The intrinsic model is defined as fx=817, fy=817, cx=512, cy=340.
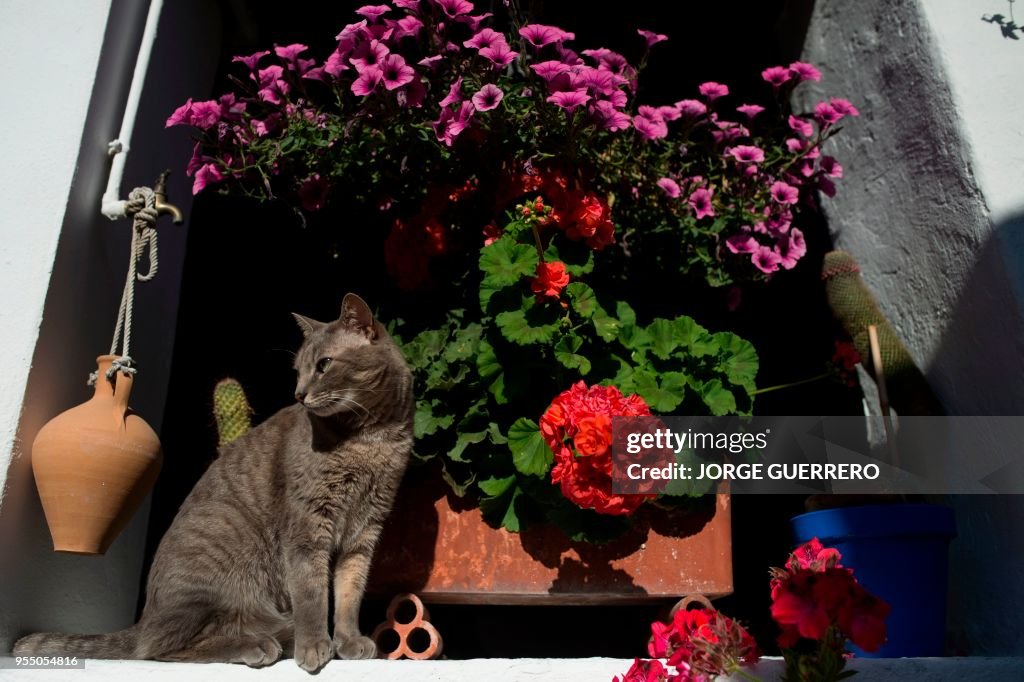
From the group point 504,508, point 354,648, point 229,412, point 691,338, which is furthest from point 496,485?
point 229,412

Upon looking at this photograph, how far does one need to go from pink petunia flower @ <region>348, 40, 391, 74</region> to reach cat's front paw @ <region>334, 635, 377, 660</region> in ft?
3.88

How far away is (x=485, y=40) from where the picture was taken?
1.77m

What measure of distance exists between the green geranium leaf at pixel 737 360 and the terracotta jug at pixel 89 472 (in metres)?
1.18

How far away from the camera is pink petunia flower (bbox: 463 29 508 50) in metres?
1.77

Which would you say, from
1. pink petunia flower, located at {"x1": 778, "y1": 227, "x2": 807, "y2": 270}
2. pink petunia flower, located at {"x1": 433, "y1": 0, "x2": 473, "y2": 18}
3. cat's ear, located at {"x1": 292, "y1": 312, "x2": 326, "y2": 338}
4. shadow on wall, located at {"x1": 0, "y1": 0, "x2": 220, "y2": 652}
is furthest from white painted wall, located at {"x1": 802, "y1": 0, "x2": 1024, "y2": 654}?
shadow on wall, located at {"x1": 0, "y1": 0, "x2": 220, "y2": 652}

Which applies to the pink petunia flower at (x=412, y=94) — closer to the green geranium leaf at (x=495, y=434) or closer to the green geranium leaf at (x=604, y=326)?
the green geranium leaf at (x=604, y=326)

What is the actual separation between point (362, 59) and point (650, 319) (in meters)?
0.99

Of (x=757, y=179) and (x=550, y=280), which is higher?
(x=757, y=179)

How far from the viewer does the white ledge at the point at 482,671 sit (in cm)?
138

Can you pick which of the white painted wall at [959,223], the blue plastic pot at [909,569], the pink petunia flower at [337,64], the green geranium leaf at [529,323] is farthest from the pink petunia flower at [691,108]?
the blue plastic pot at [909,569]

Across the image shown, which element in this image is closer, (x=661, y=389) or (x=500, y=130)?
(x=661, y=389)

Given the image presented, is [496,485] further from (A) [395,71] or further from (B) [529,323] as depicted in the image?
(A) [395,71]

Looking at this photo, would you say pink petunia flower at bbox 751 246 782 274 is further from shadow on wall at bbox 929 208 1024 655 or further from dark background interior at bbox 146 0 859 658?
shadow on wall at bbox 929 208 1024 655

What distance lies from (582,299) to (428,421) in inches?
16.9
